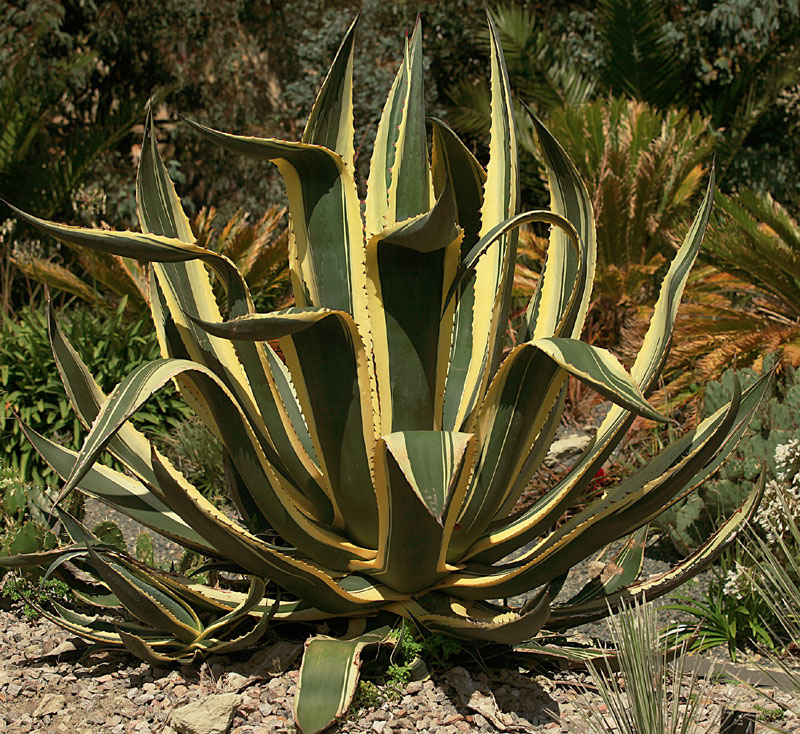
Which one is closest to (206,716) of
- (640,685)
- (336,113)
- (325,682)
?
(325,682)

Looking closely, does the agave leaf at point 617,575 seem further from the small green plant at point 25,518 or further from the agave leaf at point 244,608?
the small green plant at point 25,518

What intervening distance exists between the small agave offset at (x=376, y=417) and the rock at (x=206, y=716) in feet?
0.60

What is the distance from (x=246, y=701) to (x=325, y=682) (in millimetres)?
292

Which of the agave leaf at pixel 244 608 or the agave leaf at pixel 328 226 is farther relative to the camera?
the agave leaf at pixel 328 226

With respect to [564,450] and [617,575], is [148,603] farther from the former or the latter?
[564,450]

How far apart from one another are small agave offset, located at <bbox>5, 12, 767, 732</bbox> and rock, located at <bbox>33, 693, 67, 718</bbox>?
0.65 feet

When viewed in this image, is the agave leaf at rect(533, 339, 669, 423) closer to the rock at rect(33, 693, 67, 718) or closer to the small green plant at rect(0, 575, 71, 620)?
the rock at rect(33, 693, 67, 718)

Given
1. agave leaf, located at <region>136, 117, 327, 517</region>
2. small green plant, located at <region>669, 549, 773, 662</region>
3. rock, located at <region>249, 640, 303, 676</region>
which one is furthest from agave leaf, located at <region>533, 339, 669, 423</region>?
small green plant, located at <region>669, 549, 773, 662</region>

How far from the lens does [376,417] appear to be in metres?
2.37

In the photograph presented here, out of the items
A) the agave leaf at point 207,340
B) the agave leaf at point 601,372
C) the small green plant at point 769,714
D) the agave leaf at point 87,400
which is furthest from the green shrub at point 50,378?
the small green plant at point 769,714

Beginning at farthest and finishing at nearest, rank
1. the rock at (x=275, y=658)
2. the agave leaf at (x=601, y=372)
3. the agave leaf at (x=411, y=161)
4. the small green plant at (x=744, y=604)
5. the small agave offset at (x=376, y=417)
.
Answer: the small green plant at (x=744, y=604), the agave leaf at (x=411, y=161), the rock at (x=275, y=658), the small agave offset at (x=376, y=417), the agave leaf at (x=601, y=372)

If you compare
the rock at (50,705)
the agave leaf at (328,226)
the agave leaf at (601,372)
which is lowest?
the rock at (50,705)

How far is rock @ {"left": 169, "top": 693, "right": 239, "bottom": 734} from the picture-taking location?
78.5 inches

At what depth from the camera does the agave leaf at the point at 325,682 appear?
6.36ft
